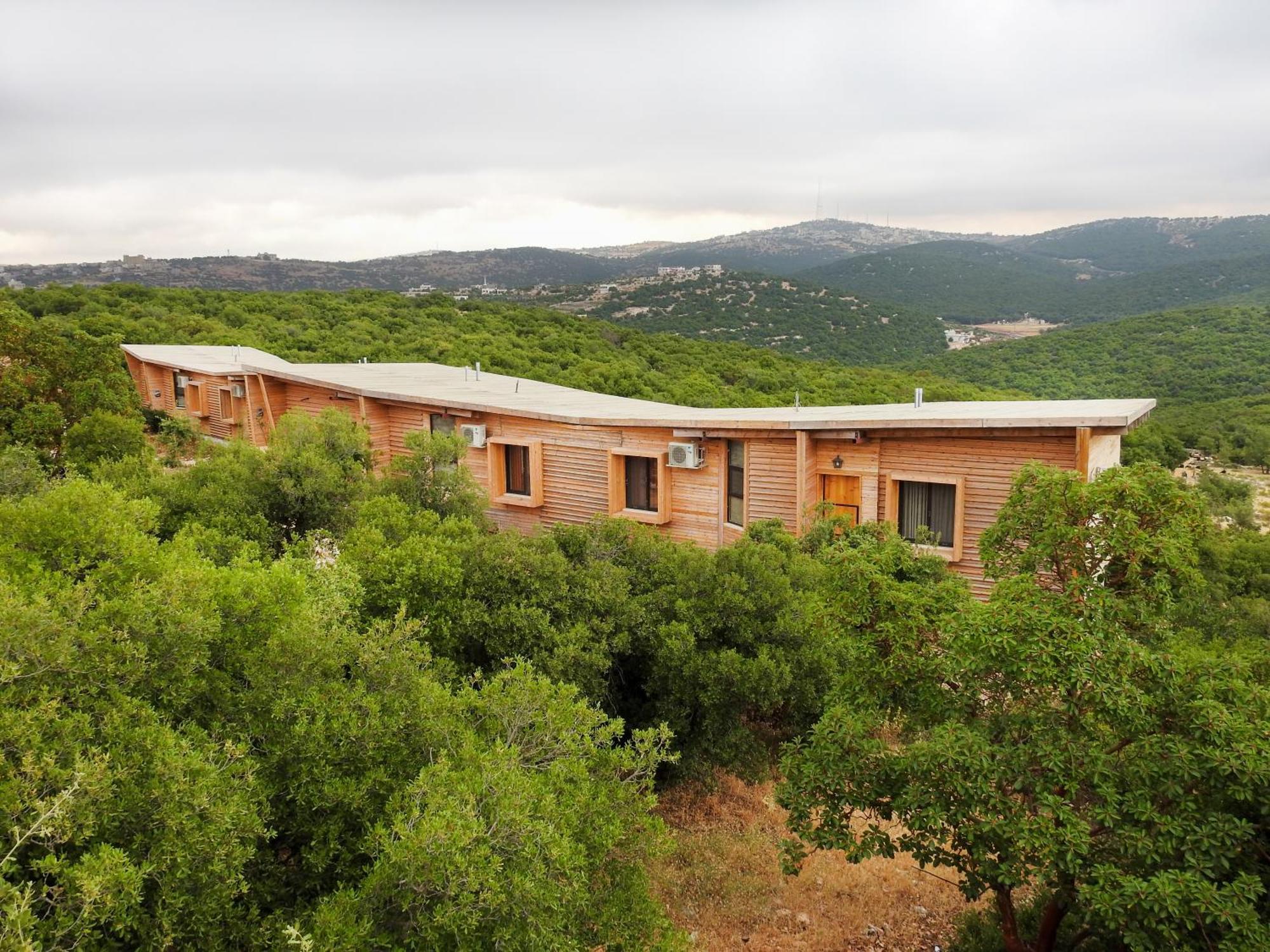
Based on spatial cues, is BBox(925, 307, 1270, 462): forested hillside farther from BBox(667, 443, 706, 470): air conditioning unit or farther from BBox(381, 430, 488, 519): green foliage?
BBox(381, 430, 488, 519): green foliage

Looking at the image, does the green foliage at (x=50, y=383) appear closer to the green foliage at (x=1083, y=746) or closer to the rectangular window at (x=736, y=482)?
the rectangular window at (x=736, y=482)

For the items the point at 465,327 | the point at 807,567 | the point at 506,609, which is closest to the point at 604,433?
the point at 807,567

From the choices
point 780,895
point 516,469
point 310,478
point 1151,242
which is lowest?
point 780,895

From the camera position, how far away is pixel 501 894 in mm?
3943

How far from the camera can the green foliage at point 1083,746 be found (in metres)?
4.34

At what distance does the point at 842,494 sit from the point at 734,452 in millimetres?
1904

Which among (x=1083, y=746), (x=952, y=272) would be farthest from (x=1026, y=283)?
(x=1083, y=746)

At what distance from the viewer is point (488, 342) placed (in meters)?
39.6

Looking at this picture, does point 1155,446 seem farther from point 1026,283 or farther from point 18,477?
point 1026,283

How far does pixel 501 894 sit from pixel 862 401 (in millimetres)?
30453

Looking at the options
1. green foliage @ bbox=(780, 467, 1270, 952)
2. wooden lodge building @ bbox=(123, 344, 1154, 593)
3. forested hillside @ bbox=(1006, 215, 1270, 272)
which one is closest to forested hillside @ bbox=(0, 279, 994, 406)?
wooden lodge building @ bbox=(123, 344, 1154, 593)

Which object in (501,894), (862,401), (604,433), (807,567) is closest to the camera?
(501,894)

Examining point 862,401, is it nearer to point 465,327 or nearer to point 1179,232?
point 465,327

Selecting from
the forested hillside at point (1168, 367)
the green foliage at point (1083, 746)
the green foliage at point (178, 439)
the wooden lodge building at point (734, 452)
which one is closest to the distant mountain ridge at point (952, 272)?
the forested hillside at point (1168, 367)
